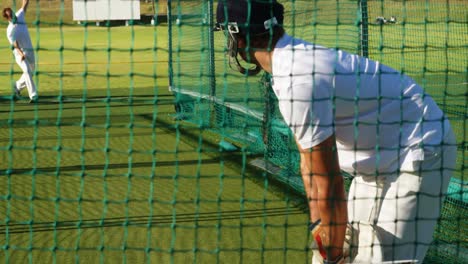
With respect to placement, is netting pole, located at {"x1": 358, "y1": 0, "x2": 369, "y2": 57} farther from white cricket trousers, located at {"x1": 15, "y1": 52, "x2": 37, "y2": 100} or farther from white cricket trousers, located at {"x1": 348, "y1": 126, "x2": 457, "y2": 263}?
white cricket trousers, located at {"x1": 15, "y1": 52, "x2": 37, "y2": 100}

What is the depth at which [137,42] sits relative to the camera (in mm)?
25016

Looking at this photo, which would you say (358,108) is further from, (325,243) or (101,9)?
(101,9)

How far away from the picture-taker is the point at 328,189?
8.99 feet

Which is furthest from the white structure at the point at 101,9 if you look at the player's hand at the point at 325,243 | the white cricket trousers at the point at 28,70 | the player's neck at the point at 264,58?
the player's hand at the point at 325,243

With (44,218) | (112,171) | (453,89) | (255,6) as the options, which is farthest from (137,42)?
(255,6)

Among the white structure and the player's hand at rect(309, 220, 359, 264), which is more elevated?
the white structure

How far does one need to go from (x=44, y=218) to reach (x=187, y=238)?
1323mm

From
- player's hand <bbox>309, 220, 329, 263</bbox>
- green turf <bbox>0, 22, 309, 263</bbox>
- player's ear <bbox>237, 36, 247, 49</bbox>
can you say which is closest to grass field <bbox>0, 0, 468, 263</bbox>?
green turf <bbox>0, 22, 309, 263</bbox>

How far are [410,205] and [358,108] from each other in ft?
1.52

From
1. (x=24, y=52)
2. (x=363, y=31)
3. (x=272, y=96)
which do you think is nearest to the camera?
(x=363, y=31)

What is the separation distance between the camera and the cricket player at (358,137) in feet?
8.91

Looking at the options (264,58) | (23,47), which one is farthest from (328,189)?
(23,47)

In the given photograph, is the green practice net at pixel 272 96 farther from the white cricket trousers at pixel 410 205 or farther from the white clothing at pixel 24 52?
the white clothing at pixel 24 52

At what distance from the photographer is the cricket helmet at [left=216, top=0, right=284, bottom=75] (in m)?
2.84
